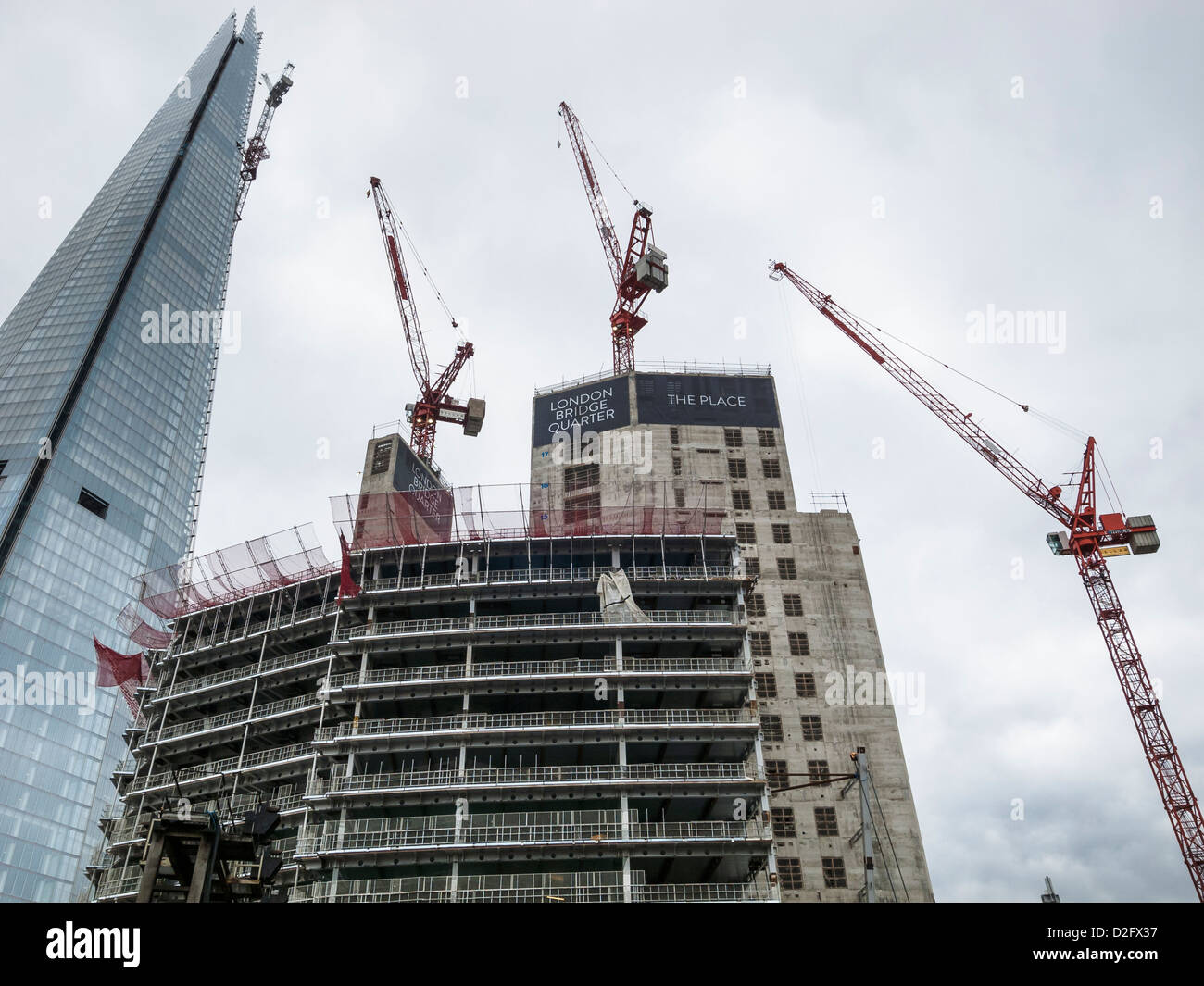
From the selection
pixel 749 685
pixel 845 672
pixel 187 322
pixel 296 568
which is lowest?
pixel 749 685

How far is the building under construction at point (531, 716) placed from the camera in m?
54.2

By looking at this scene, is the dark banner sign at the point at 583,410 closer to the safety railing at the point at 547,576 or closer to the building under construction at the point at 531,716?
the building under construction at the point at 531,716

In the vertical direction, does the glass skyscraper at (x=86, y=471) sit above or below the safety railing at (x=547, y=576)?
Result: above

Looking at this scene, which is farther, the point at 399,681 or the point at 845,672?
the point at 845,672

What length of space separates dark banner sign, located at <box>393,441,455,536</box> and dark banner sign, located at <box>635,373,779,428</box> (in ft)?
76.1

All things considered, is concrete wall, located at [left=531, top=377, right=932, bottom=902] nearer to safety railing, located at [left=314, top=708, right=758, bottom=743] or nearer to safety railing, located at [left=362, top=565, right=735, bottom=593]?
safety railing, located at [left=362, top=565, right=735, bottom=593]

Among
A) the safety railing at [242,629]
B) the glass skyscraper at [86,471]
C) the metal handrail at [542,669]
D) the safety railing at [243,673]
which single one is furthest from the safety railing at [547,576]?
the glass skyscraper at [86,471]

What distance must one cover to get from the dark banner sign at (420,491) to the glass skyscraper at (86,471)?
Answer: 3035 inches

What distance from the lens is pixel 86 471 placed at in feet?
497

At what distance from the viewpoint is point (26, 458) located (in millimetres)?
142500

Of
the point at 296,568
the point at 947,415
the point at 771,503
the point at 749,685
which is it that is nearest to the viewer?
the point at 749,685
